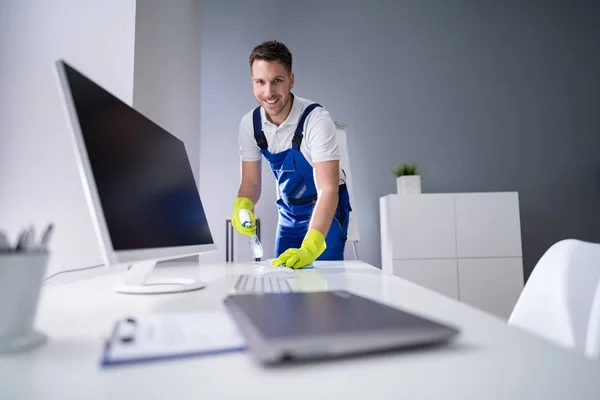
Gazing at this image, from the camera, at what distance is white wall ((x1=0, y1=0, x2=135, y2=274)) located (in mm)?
1261

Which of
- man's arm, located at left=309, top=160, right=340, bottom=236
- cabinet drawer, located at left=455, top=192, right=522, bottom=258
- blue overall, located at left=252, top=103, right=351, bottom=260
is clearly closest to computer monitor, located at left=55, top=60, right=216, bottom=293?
A: man's arm, located at left=309, top=160, right=340, bottom=236

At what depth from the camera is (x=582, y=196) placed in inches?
141

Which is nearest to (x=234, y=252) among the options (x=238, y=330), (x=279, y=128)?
(x=279, y=128)

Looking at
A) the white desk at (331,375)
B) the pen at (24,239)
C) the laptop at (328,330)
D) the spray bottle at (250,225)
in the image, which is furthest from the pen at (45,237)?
the spray bottle at (250,225)

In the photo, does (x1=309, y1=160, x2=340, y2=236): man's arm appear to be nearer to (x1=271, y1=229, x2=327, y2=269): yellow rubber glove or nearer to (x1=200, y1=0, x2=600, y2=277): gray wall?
(x1=271, y1=229, x2=327, y2=269): yellow rubber glove

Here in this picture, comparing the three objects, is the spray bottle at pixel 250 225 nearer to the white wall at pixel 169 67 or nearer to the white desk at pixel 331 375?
the white wall at pixel 169 67

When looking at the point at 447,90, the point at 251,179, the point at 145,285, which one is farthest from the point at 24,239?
the point at 447,90

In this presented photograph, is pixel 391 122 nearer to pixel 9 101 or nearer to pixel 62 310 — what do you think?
pixel 9 101

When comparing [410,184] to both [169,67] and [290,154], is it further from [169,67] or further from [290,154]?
[169,67]

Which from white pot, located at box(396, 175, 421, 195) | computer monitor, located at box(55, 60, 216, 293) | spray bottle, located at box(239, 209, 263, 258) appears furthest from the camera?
white pot, located at box(396, 175, 421, 195)

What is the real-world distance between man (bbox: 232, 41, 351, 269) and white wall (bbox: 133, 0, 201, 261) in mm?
421

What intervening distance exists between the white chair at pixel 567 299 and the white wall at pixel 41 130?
1.37 meters

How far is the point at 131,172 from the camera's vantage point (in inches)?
29.5

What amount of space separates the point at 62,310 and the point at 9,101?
38.5 inches
